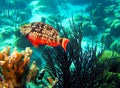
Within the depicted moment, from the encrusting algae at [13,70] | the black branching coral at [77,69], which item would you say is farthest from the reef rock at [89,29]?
the encrusting algae at [13,70]

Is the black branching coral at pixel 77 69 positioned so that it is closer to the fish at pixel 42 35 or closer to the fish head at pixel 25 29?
the fish at pixel 42 35

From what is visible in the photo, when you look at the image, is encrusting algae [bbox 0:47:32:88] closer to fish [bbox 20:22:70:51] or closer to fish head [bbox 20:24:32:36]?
fish [bbox 20:22:70:51]

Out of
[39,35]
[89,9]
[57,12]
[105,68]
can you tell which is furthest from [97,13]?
[39,35]

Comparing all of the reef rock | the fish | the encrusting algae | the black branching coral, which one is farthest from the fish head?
the reef rock

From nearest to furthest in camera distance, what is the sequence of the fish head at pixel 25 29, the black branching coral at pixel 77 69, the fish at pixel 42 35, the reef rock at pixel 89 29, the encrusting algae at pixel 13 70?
the encrusting algae at pixel 13 70 < the fish at pixel 42 35 < the fish head at pixel 25 29 < the black branching coral at pixel 77 69 < the reef rock at pixel 89 29

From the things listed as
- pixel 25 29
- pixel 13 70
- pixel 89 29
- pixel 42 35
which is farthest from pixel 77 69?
pixel 89 29

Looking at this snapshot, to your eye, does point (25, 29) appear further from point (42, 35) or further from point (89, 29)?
point (89, 29)

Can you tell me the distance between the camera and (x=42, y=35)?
3.89 metres

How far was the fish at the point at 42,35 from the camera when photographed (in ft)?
12.4

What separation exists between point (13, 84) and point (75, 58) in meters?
1.73

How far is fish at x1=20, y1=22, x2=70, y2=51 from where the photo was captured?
3775mm

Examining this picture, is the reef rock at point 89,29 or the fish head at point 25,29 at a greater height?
the fish head at point 25,29

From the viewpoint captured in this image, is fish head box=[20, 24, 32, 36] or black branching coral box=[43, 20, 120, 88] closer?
fish head box=[20, 24, 32, 36]

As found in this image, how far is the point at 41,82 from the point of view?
366 centimetres
